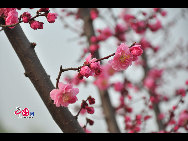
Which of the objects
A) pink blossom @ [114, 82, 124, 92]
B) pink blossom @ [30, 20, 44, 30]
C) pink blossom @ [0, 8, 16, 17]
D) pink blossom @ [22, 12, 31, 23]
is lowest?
pink blossom @ [114, 82, 124, 92]

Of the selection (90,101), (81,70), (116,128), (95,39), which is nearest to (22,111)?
(90,101)

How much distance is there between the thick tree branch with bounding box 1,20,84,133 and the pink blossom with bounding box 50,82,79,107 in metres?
0.08

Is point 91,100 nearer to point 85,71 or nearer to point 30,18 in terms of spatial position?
point 85,71

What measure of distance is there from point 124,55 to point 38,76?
562 mm

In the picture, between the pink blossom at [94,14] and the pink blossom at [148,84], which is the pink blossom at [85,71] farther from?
the pink blossom at [148,84]

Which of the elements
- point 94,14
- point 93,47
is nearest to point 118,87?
point 93,47

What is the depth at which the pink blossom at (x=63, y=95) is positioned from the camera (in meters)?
1.21

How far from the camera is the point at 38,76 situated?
1302 mm

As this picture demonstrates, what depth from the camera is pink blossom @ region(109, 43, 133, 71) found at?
47.4 inches

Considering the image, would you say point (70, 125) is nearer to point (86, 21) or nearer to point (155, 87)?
point (86, 21)

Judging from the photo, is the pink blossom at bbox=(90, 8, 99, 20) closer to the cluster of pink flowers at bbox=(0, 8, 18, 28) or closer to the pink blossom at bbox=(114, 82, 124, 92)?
the pink blossom at bbox=(114, 82, 124, 92)

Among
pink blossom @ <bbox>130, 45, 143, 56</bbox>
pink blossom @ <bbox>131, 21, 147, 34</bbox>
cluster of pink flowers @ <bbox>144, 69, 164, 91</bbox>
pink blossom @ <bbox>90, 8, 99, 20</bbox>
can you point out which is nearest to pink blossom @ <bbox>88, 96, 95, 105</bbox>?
pink blossom @ <bbox>130, 45, 143, 56</bbox>

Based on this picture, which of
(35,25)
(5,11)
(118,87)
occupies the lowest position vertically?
(118,87)
